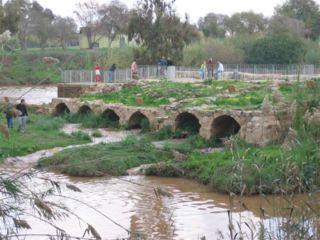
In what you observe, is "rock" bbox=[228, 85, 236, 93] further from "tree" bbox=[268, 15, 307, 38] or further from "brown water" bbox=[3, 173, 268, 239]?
"tree" bbox=[268, 15, 307, 38]

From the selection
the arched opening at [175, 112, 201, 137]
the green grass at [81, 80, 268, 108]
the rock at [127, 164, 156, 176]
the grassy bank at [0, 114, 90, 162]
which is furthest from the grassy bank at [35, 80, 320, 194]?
the green grass at [81, 80, 268, 108]

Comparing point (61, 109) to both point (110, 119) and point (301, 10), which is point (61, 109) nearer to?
point (110, 119)

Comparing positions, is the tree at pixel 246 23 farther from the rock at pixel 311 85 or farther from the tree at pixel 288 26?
the rock at pixel 311 85

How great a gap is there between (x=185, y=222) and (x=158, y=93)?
588 inches

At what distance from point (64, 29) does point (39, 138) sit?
60674 millimetres

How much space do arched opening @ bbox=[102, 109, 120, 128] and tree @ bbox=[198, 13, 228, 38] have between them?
54.5m

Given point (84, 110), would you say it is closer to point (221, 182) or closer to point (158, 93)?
point (158, 93)

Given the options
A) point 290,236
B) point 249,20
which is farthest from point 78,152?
point 249,20

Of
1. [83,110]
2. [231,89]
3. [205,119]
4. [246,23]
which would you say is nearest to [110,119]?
[83,110]

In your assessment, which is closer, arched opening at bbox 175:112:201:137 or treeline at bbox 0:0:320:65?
arched opening at bbox 175:112:201:137

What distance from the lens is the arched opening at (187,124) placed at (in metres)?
22.6

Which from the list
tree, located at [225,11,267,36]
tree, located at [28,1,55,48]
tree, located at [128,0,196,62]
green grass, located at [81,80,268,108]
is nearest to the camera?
green grass, located at [81,80,268,108]

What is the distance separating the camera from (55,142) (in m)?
22.1

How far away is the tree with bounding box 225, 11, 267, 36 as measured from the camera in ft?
268
